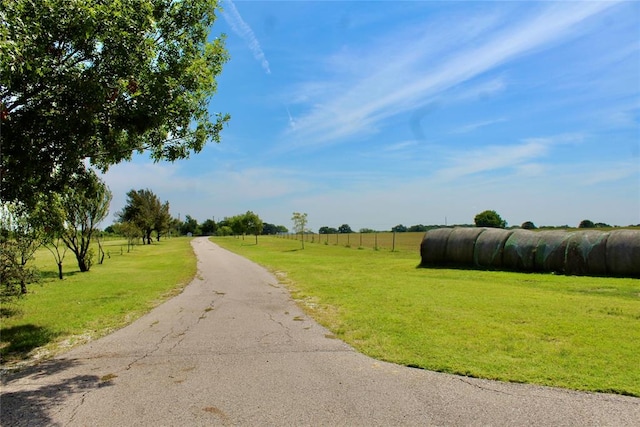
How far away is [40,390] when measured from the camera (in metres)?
4.98

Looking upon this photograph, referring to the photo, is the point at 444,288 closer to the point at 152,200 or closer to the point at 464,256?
the point at 464,256

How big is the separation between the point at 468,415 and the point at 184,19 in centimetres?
706

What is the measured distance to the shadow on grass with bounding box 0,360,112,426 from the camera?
4211mm

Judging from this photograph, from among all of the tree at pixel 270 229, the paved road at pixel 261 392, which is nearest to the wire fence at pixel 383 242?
the paved road at pixel 261 392

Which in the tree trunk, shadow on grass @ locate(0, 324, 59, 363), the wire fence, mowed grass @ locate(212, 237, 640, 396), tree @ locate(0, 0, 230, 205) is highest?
tree @ locate(0, 0, 230, 205)

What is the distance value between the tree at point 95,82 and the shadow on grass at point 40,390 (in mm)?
2895

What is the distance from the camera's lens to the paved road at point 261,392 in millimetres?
4082

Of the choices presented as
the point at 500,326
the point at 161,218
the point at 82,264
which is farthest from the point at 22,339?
the point at 161,218

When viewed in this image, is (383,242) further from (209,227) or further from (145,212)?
(209,227)

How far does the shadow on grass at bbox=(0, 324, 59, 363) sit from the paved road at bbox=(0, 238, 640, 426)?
0.96 m

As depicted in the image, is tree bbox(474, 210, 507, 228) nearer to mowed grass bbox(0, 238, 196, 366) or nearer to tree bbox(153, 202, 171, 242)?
tree bbox(153, 202, 171, 242)

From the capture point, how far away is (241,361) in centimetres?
597

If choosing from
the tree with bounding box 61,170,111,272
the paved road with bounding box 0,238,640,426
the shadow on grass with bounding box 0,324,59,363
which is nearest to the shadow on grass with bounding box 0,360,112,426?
the paved road with bounding box 0,238,640,426

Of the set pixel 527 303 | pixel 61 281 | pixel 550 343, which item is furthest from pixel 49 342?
pixel 61 281
